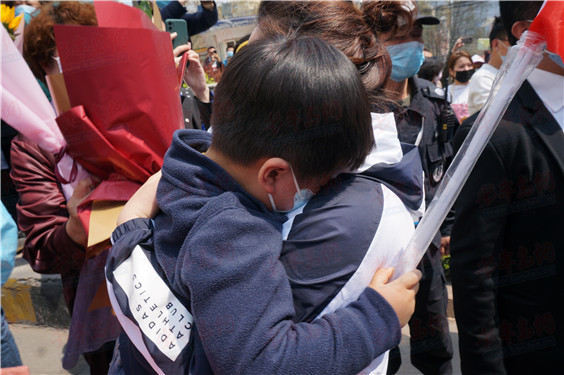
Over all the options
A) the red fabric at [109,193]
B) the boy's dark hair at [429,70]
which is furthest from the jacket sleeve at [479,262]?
the boy's dark hair at [429,70]

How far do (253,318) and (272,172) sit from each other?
0.89 feet

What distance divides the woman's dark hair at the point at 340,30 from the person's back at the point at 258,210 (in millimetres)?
256

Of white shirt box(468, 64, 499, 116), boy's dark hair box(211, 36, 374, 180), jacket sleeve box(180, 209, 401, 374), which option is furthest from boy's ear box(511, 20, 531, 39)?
white shirt box(468, 64, 499, 116)

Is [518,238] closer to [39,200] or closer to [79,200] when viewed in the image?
[79,200]

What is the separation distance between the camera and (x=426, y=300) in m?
2.52

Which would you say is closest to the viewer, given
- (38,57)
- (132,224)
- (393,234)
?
(393,234)

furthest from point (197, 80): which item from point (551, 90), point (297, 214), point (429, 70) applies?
point (429, 70)

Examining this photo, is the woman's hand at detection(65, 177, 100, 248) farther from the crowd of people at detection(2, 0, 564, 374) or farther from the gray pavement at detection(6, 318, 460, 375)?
the gray pavement at detection(6, 318, 460, 375)

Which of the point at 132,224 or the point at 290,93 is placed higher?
the point at 290,93

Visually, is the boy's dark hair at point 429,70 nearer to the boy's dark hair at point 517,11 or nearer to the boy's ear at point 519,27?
the boy's dark hair at point 517,11

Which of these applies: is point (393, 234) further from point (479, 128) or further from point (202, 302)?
point (202, 302)

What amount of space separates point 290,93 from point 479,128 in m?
0.40

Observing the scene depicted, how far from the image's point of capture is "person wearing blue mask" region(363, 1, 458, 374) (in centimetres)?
241

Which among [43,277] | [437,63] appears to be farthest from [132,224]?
[437,63]
